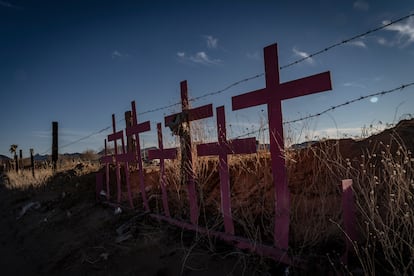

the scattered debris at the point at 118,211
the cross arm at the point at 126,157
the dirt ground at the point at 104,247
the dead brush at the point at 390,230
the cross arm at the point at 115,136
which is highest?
the cross arm at the point at 115,136

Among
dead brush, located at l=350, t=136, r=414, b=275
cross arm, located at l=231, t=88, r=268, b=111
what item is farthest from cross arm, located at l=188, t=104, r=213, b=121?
dead brush, located at l=350, t=136, r=414, b=275

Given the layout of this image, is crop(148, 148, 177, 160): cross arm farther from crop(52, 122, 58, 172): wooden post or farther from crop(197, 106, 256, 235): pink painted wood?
crop(52, 122, 58, 172): wooden post

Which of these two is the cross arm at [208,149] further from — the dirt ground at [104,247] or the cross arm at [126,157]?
the cross arm at [126,157]

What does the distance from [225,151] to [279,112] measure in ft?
3.34

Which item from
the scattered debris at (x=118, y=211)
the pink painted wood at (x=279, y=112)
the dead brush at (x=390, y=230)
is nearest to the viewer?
the dead brush at (x=390, y=230)

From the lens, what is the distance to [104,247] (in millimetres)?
5227

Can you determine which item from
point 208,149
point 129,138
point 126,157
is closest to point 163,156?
point 208,149

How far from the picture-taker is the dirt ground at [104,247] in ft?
12.7

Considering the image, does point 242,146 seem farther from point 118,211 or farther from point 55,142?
point 55,142

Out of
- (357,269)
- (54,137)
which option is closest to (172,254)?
(357,269)

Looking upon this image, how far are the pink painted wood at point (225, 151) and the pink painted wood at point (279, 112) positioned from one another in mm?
495

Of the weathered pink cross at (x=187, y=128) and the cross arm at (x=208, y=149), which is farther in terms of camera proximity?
the weathered pink cross at (x=187, y=128)

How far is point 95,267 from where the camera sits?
4586 mm

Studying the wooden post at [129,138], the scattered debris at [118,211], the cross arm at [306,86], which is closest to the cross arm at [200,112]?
the cross arm at [306,86]
